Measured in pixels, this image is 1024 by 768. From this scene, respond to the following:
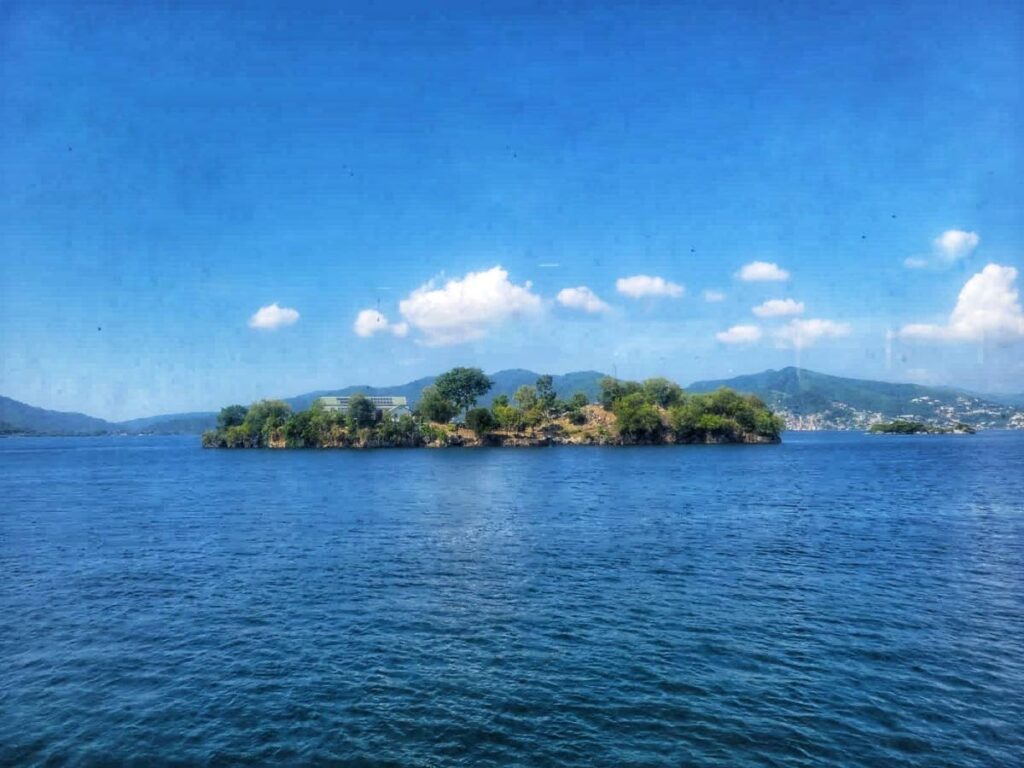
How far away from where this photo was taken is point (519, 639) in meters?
27.4

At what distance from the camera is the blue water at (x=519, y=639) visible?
19250mm

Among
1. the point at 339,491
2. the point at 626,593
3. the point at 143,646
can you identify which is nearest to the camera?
the point at 143,646

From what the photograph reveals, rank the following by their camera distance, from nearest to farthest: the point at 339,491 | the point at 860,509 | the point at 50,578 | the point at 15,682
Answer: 1. the point at 15,682
2. the point at 50,578
3. the point at 860,509
4. the point at 339,491

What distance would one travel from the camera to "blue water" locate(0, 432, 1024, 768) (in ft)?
63.2

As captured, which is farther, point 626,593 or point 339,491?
point 339,491

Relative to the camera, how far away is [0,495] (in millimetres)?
87375

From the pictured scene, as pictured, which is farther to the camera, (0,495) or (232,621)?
(0,495)

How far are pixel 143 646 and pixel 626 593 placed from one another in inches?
1003

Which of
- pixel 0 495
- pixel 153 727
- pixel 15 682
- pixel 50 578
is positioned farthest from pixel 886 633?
pixel 0 495

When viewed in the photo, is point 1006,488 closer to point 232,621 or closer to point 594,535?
point 594,535

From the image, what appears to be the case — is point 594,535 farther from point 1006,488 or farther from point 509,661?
point 1006,488

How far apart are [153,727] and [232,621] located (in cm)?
1041

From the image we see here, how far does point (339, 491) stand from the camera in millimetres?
86875

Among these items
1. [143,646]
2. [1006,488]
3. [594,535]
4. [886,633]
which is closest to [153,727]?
[143,646]
